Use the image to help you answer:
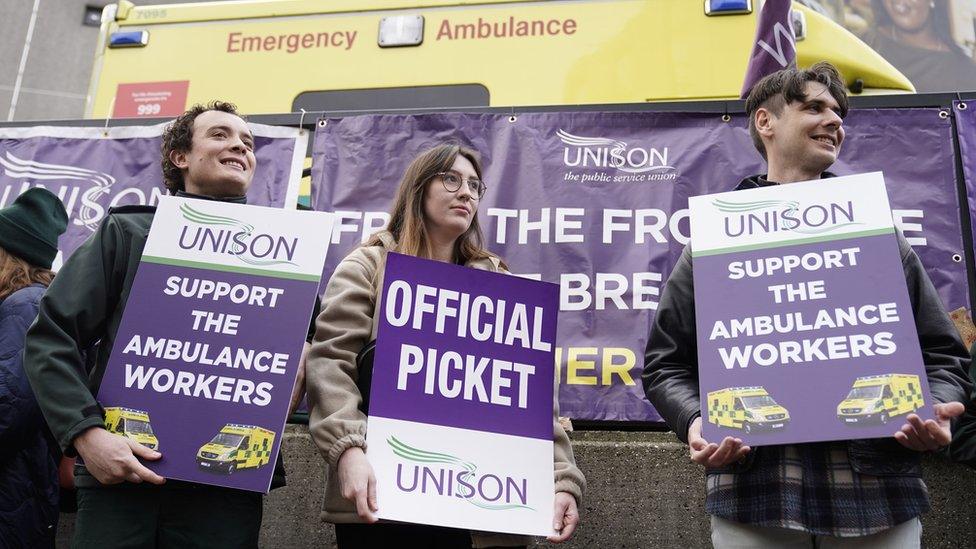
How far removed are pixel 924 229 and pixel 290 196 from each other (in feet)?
9.84

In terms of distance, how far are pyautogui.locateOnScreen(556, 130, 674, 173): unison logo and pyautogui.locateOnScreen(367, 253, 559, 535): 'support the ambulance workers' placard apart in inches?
69.9

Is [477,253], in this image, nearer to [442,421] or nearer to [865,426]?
[442,421]

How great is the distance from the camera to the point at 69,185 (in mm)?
5035

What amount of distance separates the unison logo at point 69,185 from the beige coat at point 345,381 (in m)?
2.57

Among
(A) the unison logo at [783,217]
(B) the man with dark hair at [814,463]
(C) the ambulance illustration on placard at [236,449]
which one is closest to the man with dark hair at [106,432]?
(C) the ambulance illustration on placard at [236,449]

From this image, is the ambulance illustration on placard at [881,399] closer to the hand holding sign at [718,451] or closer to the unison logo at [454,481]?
the hand holding sign at [718,451]

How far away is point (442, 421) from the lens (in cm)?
258

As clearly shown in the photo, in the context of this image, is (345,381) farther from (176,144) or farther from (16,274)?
(16,274)

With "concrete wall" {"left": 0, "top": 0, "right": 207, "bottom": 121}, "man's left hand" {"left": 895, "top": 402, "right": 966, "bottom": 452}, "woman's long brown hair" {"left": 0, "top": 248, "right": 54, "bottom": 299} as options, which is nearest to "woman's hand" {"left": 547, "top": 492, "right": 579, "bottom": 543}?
"man's left hand" {"left": 895, "top": 402, "right": 966, "bottom": 452}

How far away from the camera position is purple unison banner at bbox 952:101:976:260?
4.20 metres

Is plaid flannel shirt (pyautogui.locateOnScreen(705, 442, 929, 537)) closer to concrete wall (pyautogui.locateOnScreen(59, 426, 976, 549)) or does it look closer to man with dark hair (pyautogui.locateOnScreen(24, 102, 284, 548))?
concrete wall (pyautogui.locateOnScreen(59, 426, 976, 549))

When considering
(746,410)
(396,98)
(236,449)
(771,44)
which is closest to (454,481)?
(236,449)

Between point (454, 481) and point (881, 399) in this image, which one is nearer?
point (881, 399)

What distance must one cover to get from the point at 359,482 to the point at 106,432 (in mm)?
708
